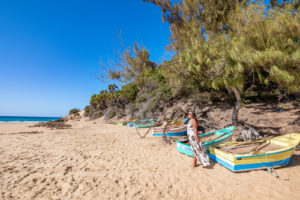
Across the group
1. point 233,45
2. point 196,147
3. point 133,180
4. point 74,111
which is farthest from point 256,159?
point 74,111

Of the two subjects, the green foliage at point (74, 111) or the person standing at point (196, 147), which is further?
the green foliage at point (74, 111)

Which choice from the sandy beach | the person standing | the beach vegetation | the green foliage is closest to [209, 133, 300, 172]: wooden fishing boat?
the sandy beach

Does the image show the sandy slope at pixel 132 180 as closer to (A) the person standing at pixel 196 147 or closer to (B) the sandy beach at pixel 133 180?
(B) the sandy beach at pixel 133 180

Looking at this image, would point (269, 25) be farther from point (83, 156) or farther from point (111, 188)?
point (83, 156)

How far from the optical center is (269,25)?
472 centimetres

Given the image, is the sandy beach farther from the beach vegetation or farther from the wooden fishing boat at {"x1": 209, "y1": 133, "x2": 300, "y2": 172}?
the beach vegetation

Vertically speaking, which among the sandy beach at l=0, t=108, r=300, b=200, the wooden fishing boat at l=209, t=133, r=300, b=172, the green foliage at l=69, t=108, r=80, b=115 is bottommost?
the sandy beach at l=0, t=108, r=300, b=200

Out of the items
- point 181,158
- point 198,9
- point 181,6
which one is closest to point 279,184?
point 181,158

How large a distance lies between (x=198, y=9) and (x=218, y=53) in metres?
4.31

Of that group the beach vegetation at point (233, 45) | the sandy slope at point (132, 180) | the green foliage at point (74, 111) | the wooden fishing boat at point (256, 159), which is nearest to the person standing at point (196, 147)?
the sandy slope at point (132, 180)

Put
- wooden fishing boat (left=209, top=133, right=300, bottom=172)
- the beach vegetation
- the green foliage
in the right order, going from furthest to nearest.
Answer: the green foliage, the beach vegetation, wooden fishing boat (left=209, top=133, right=300, bottom=172)

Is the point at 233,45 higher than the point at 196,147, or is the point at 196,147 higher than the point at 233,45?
the point at 233,45

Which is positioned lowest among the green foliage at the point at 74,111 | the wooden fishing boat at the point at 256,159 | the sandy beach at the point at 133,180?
the sandy beach at the point at 133,180

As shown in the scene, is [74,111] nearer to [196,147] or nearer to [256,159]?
[196,147]
